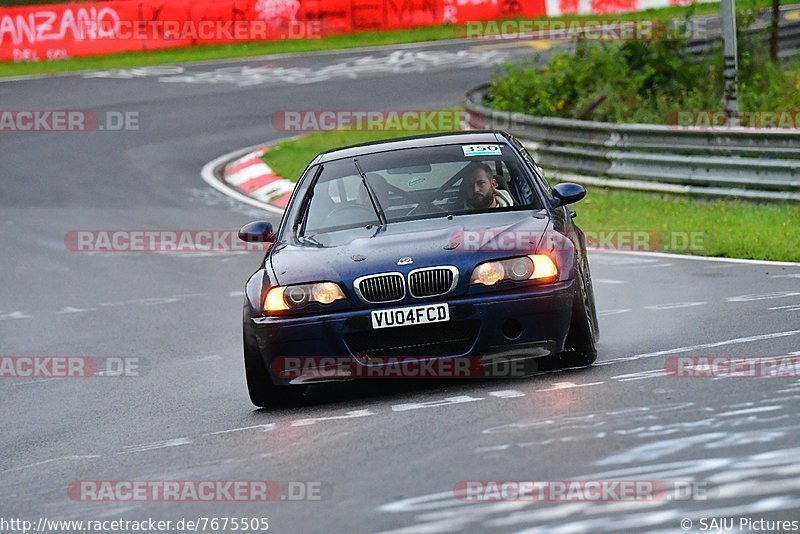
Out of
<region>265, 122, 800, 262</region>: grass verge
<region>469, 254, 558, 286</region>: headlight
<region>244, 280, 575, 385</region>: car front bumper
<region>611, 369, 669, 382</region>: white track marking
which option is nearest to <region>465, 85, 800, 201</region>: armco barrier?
<region>265, 122, 800, 262</region>: grass verge

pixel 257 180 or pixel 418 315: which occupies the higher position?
pixel 418 315

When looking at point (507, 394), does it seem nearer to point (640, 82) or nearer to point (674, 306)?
point (674, 306)

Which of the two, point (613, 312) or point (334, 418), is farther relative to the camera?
point (613, 312)

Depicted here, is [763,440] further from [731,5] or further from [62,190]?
[62,190]

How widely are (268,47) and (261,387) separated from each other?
3131 cm

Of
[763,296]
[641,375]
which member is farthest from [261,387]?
[763,296]

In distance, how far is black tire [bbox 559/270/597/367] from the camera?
8.05 m

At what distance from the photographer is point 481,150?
9312 millimetres

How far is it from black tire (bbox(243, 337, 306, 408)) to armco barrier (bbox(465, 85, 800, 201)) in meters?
8.59

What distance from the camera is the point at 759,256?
13.6 m

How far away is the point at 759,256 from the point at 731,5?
5345 mm

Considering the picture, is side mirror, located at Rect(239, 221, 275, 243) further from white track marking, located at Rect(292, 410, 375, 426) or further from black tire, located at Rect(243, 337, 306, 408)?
white track marking, located at Rect(292, 410, 375, 426)

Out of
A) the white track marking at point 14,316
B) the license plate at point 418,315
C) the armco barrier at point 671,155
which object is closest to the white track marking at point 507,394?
the license plate at point 418,315

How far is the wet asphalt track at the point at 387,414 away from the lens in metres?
5.55
